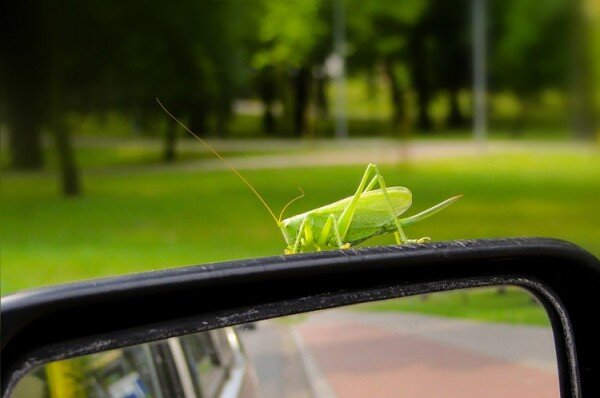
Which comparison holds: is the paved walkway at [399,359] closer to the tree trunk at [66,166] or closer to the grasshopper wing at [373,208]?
the grasshopper wing at [373,208]

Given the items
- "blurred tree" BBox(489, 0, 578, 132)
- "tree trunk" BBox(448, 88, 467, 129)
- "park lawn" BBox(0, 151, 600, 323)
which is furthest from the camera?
"blurred tree" BBox(489, 0, 578, 132)

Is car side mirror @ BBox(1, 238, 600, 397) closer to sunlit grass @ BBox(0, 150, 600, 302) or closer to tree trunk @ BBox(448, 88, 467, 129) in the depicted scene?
sunlit grass @ BBox(0, 150, 600, 302)

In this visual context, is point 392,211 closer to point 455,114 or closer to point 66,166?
point 455,114

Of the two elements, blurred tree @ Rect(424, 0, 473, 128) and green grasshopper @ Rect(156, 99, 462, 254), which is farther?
blurred tree @ Rect(424, 0, 473, 128)

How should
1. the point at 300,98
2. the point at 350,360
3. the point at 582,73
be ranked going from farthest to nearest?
the point at 582,73 < the point at 300,98 < the point at 350,360

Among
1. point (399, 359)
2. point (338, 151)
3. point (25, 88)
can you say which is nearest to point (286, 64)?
point (338, 151)

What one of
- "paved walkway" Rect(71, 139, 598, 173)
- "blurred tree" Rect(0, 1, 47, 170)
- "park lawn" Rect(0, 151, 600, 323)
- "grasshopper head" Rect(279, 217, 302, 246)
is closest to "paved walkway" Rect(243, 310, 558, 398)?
"grasshopper head" Rect(279, 217, 302, 246)

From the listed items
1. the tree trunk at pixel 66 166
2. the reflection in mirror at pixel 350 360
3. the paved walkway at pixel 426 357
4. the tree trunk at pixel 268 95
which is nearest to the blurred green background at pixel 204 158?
the tree trunk at pixel 66 166

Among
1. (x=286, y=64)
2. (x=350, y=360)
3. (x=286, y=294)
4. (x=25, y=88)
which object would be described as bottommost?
(x=350, y=360)
